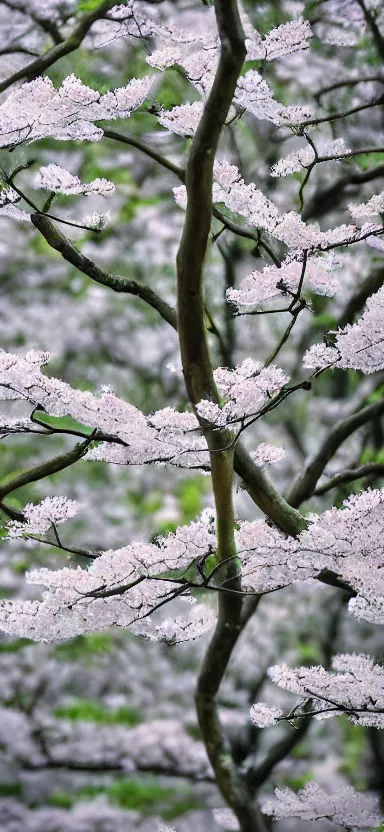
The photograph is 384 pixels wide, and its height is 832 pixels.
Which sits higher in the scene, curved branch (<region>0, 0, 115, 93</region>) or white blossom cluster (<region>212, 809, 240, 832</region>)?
curved branch (<region>0, 0, 115, 93</region>)

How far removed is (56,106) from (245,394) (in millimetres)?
471

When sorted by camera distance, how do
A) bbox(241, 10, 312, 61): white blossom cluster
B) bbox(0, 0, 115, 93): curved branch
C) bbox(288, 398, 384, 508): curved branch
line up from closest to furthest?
1. bbox(241, 10, 312, 61): white blossom cluster
2. bbox(0, 0, 115, 93): curved branch
3. bbox(288, 398, 384, 508): curved branch

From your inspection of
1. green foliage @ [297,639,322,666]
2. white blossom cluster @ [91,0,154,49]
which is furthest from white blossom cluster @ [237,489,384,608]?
green foliage @ [297,639,322,666]

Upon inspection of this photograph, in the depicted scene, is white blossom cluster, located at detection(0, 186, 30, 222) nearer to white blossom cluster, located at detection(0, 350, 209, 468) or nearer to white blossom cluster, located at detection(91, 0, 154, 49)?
white blossom cluster, located at detection(0, 350, 209, 468)

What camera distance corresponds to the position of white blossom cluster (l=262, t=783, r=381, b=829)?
1.35 metres

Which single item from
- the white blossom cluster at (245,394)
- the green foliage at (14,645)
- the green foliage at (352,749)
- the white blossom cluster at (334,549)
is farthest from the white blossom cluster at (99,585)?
the green foliage at (352,749)

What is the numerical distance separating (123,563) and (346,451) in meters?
1.78

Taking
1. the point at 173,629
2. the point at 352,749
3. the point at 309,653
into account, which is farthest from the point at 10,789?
the point at 173,629

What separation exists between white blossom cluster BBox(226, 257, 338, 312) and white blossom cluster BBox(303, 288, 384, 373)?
3.7 inches

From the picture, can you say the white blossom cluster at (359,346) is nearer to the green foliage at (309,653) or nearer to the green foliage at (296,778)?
the green foliage at (309,653)

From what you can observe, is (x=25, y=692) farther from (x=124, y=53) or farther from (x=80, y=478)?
(x=124, y=53)

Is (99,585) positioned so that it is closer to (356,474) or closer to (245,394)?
(245,394)

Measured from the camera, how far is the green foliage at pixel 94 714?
2830mm

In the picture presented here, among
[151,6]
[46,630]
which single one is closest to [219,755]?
[46,630]
